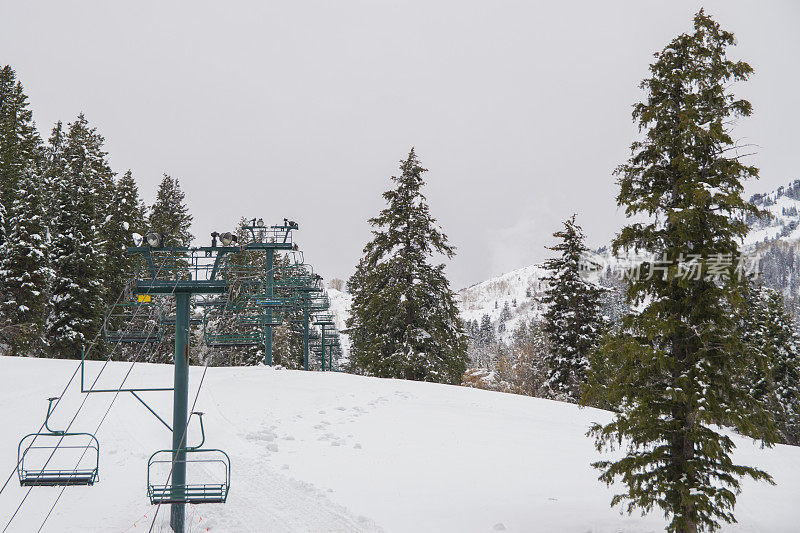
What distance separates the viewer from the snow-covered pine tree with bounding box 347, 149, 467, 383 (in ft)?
89.8

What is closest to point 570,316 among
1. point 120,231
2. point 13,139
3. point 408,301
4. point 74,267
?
point 408,301

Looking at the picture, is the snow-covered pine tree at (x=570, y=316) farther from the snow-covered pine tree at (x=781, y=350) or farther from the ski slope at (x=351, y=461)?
the snow-covered pine tree at (x=781, y=350)

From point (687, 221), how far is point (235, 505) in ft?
34.2

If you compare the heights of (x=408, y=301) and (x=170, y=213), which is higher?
(x=170, y=213)

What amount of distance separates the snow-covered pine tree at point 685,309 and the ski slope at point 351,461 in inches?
96.3

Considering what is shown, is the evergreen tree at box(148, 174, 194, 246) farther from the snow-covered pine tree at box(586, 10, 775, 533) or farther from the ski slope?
the snow-covered pine tree at box(586, 10, 775, 533)

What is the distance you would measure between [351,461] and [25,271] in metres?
26.3

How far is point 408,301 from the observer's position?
27.0 meters

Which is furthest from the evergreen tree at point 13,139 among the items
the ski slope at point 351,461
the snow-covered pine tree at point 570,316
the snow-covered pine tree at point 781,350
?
the snow-covered pine tree at point 781,350

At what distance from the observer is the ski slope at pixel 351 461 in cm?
1032

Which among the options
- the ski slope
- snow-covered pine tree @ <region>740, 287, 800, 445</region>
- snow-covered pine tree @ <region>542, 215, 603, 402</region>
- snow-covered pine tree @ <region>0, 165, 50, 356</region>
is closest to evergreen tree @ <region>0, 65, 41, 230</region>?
snow-covered pine tree @ <region>0, 165, 50, 356</region>

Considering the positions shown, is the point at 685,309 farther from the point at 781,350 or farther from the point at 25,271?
the point at 781,350

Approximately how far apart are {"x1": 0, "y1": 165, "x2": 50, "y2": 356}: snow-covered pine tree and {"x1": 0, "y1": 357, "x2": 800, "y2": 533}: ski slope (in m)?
9.59

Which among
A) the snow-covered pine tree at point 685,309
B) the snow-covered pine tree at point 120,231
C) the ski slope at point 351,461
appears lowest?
the ski slope at point 351,461
